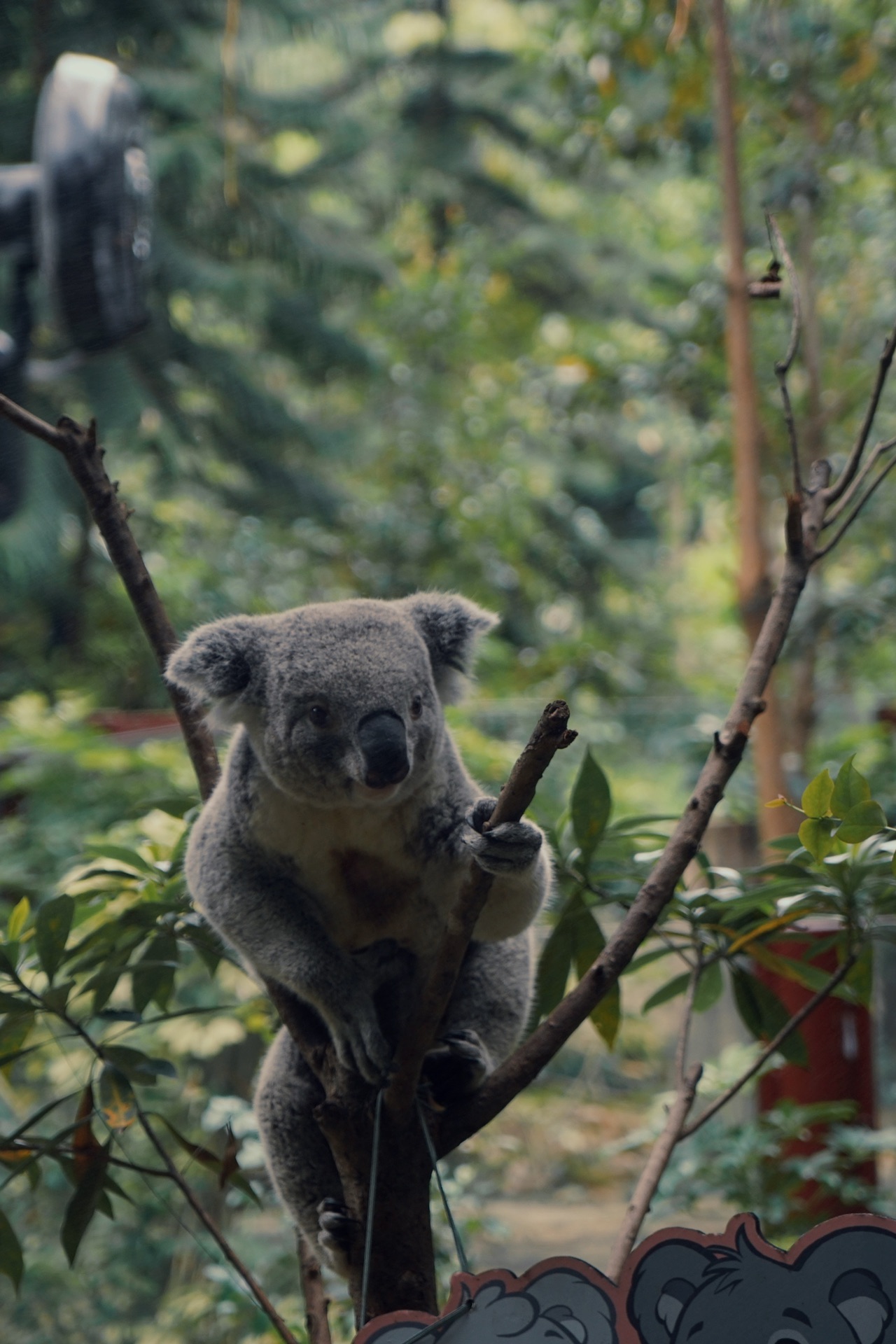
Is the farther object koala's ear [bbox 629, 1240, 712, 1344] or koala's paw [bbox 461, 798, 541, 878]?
koala's paw [bbox 461, 798, 541, 878]

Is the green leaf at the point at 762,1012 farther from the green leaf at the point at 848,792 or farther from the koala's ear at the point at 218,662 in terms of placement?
the koala's ear at the point at 218,662

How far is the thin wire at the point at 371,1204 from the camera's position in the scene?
884 millimetres

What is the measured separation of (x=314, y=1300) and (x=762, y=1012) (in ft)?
1.83

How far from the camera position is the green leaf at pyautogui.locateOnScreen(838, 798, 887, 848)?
0.86 meters

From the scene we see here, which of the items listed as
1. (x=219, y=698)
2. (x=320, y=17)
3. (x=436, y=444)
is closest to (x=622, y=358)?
(x=436, y=444)

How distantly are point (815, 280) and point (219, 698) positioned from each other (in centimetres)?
318

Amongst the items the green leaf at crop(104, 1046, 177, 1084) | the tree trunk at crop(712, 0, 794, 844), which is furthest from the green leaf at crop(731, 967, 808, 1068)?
the tree trunk at crop(712, 0, 794, 844)

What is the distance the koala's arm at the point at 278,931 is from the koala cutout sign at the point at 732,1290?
1.42ft

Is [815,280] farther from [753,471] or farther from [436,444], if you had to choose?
[436,444]

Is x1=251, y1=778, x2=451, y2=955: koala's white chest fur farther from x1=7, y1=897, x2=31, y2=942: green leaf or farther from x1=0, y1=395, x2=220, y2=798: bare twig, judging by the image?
x1=7, y1=897, x2=31, y2=942: green leaf

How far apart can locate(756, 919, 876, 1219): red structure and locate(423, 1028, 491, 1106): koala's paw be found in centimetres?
103

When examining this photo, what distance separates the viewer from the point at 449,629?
51.8 inches

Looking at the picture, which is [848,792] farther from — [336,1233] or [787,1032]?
[336,1233]

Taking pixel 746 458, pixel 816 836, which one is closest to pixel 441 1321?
pixel 816 836
